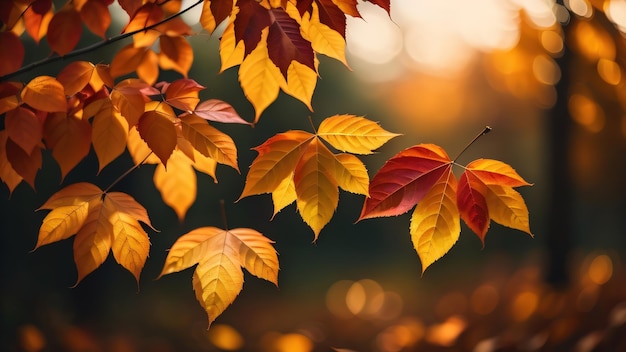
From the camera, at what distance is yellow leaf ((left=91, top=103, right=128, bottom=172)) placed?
1165mm

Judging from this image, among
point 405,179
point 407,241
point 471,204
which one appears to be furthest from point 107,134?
point 407,241

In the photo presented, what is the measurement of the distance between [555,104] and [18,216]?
671 cm

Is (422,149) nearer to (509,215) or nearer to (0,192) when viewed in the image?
(509,215)

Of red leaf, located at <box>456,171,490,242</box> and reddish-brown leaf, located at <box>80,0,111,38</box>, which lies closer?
red leaf, located at <box>456,171,490,242</box>

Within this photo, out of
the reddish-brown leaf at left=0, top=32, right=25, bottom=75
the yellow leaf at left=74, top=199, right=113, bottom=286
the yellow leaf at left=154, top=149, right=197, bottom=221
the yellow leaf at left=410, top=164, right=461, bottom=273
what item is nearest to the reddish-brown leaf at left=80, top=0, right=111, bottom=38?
the reddish-brown leaf at left=0, top=32, right=25, bottom=75

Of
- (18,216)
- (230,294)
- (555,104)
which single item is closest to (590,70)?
(555,104)

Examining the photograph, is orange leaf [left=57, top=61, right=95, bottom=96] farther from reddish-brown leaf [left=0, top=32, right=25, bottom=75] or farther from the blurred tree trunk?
the blurred tree trunk

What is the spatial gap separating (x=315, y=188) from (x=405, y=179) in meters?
0.16

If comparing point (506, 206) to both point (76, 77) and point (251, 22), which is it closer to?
point (251, 22)

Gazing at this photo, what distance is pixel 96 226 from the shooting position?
3.67ft

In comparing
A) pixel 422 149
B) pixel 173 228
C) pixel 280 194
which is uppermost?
pixel 422 149

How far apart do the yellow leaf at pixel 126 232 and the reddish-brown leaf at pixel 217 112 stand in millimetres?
217

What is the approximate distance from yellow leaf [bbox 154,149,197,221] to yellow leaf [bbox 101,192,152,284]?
43cm

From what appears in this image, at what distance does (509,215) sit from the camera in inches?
41.8
